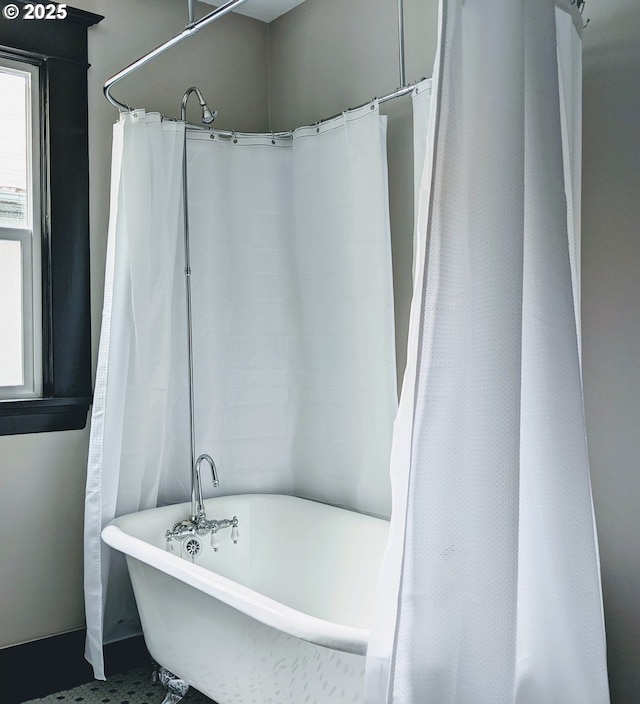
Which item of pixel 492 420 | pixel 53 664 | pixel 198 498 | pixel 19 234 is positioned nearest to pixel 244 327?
pixel 198 498

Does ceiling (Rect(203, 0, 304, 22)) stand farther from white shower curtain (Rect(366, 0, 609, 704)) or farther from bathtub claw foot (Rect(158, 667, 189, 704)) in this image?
bathtub claw foot (Rect(158, 667, 189, 704))

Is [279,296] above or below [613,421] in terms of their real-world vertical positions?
above

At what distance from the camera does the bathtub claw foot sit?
2402 mm

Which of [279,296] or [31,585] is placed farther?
[279,296]

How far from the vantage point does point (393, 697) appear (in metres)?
1.40

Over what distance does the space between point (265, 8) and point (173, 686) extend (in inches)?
109

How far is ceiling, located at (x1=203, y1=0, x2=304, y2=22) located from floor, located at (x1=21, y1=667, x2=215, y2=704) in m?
2.77

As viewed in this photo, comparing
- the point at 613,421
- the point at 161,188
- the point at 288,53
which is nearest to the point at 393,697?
the point at 613,421

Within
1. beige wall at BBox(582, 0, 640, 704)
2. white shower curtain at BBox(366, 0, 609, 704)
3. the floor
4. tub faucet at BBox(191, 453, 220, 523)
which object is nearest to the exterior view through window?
tub faucet at BBox(191, 453, 220, 523)

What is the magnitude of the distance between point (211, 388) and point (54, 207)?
2.99ft

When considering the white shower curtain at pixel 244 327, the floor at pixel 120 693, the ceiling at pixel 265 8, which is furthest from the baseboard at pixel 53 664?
the ceiling at pixel 265 8

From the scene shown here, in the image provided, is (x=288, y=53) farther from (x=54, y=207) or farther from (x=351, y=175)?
(x=54, y=207)

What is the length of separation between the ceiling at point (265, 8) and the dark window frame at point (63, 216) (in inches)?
28.4

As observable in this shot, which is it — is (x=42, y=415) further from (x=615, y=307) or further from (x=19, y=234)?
(x=615, y=307)
